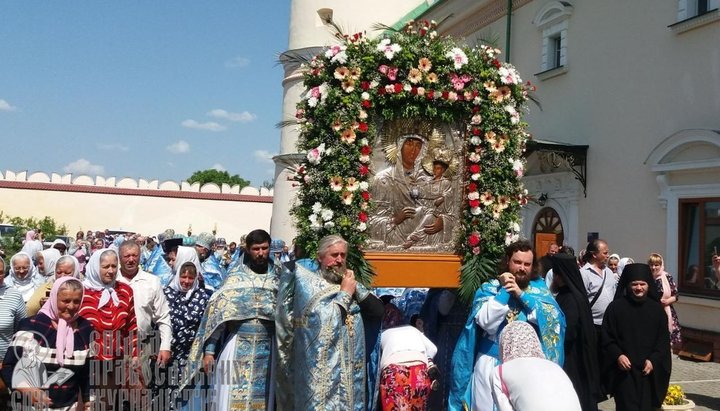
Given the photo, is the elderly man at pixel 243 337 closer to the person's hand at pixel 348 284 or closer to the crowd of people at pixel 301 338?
the crowd of people at pixel 301 338

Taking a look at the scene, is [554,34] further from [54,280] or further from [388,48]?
[54,280]

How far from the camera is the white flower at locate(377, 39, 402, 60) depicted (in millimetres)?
5105

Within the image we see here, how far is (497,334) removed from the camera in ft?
14.8

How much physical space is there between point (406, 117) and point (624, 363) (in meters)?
2.68

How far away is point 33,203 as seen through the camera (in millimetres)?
28688

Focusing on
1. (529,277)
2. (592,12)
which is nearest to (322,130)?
(529,277)

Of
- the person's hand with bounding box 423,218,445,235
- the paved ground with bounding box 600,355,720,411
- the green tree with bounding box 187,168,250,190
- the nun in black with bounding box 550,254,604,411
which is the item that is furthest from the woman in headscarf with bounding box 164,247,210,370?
the green tree with bounding box 187,168,250,190

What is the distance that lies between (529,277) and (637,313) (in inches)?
54.4

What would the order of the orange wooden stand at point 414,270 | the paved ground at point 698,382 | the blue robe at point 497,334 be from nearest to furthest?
the blue robe at point 497,334
the orange wooden stand at point 414,270
the paved ground at point 698,382

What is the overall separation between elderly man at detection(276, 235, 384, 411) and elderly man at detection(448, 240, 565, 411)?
682 millimetres

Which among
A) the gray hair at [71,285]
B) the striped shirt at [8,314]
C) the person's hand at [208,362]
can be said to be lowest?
the person's hand at [208,362]

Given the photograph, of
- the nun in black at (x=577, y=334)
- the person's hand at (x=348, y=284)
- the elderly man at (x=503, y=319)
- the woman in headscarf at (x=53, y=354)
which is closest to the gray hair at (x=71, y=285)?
the woman in headscarf at (x=53, y=354)

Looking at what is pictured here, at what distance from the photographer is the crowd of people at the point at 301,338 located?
429 centimetres

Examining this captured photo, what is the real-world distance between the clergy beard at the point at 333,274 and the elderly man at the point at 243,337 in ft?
2.23
